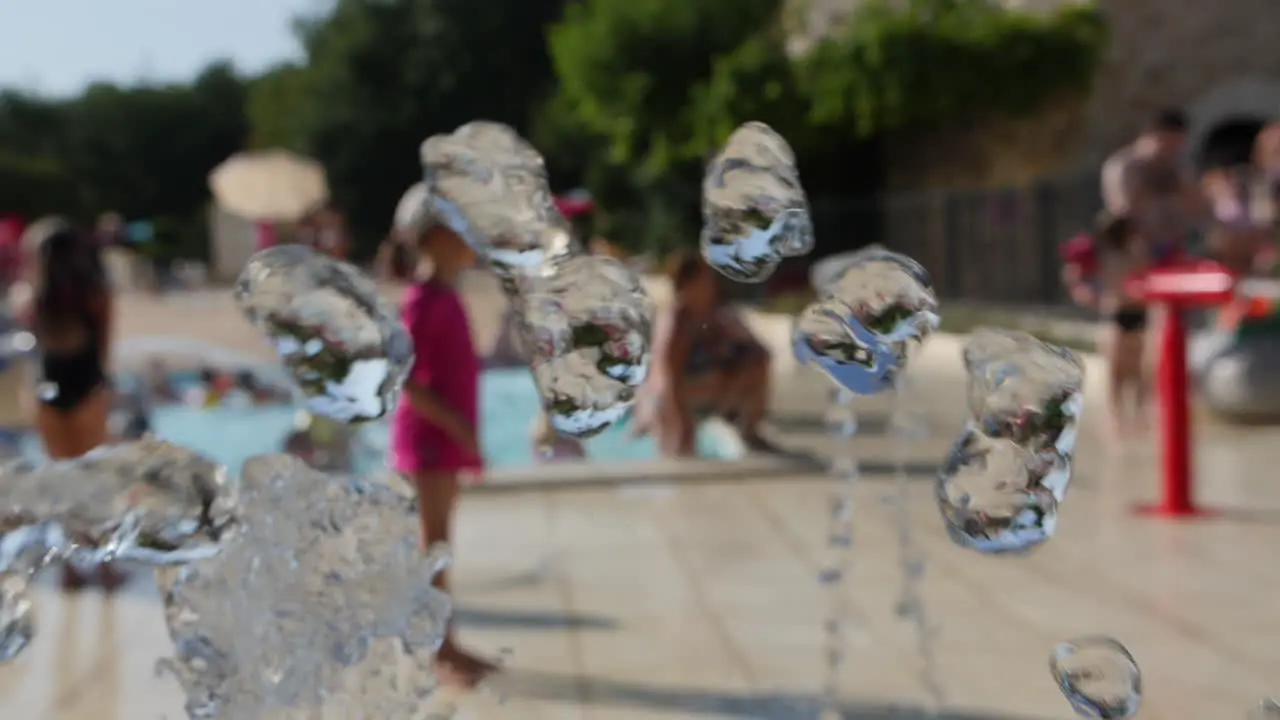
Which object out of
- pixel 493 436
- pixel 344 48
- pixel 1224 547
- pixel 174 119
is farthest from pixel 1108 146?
pixel 174 119

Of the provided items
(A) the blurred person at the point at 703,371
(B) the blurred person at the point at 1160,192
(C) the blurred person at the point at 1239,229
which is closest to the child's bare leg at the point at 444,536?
(A) the blurred person at the point at 703,371

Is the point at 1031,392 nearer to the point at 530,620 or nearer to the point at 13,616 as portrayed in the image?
the point at 13,616

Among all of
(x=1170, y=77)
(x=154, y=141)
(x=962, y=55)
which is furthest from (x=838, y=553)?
(x=154, y=141)

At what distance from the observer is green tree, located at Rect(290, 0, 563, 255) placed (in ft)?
97.0

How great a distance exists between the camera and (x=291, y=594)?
92.6 inches

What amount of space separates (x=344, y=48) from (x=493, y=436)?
71.1 feet

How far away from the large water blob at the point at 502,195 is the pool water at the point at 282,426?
6.61 meters

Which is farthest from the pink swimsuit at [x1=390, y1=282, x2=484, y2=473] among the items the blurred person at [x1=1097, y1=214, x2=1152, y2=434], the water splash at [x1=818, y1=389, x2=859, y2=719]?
the blurred person at [x1=1097, y1=214, x2=1152, y2=434]

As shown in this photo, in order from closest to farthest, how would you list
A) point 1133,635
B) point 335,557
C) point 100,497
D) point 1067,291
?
point 100,497, point 335,557, point 1133,635, point 1067,291

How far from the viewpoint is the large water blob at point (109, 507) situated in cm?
198

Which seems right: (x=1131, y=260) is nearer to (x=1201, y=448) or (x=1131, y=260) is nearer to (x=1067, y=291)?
(x=1201, y=448)

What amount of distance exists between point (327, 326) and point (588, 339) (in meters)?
0.44

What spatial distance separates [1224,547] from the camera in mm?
4586

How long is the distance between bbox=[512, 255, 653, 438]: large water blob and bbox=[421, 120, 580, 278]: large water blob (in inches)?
7.5
